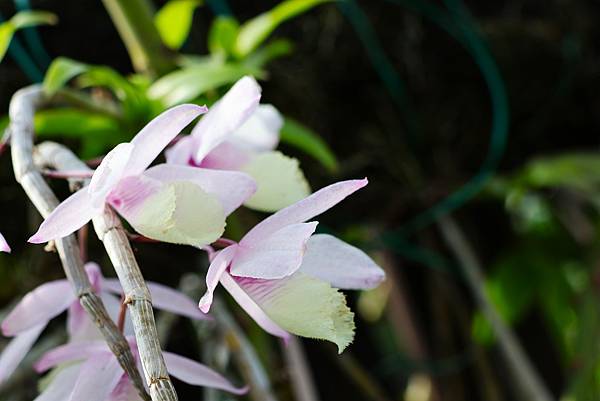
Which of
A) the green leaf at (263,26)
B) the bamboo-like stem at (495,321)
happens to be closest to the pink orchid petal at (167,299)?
the green leaf at (263,26)

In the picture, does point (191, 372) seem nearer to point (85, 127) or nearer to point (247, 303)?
point (247, 303)

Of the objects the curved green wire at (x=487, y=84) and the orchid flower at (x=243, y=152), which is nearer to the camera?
the orchid flower at (x=243, y=152)

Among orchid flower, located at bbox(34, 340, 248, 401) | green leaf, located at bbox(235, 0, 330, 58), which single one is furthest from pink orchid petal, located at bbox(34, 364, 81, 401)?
green leaf, located at bbox(235, 0, 330, 58)

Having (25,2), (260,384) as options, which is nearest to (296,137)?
(260,384)

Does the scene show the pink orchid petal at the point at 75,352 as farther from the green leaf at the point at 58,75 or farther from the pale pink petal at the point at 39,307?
the green leaf at the point at 58,75

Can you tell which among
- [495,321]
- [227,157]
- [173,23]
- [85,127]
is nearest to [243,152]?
[227,157]

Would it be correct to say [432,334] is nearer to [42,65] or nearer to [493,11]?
[493,11]

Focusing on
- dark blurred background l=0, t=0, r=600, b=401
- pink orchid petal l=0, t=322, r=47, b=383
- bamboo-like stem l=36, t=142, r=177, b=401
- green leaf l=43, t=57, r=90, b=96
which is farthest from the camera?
dark blurred background l=0, t=0, r=600, b=401

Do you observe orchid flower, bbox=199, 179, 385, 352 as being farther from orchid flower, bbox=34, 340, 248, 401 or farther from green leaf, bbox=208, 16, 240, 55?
green leaf, bbox=208, 16, 240, 55
